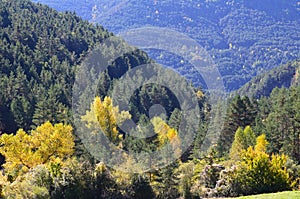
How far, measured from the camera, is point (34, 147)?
52.3 meters

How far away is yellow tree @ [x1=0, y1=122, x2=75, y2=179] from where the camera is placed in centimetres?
4906

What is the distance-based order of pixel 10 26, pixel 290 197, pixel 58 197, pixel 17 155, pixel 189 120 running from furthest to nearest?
1. pixel 10 26
2. pixel 189 120
3. pixel 17 155
4. pixel 58 197
5. pixel 290 197

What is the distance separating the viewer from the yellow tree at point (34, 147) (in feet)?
161

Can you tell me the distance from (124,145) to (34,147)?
12508 millimetres

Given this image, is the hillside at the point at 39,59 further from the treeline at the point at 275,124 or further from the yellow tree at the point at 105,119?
the treeline at the point at 275,124

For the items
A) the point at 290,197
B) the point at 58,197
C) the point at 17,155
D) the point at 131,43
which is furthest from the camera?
the point at 131,43

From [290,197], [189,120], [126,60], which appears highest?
[126,60]

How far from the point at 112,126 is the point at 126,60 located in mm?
90957

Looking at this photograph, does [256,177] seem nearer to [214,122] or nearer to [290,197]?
[290,197]

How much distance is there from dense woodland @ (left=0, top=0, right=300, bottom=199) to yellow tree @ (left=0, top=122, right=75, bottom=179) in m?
0.12

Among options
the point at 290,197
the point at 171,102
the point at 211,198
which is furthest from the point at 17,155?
the point at 171,102

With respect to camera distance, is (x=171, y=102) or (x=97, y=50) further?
(x=97, y=50)

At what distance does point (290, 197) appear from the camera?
31.4m

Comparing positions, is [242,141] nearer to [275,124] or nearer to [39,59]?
[275,124]
